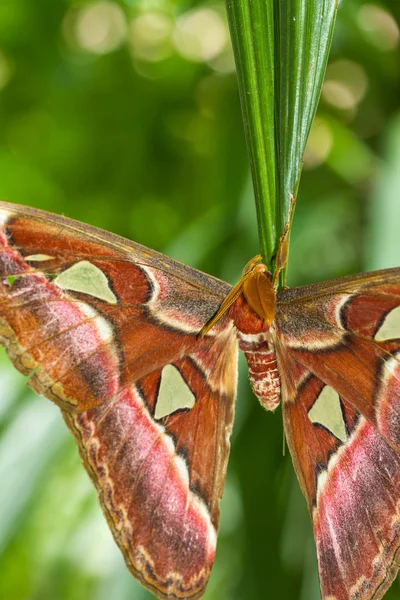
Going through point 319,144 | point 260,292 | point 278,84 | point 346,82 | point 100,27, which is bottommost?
point 260,292

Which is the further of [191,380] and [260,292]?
[191,380]

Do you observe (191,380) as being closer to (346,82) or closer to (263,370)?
(263,370)

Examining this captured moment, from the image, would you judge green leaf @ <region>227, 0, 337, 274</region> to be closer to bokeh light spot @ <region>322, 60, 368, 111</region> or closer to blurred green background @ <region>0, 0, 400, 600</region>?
blurred green background @ <region>0, 0, 400, 600</region>

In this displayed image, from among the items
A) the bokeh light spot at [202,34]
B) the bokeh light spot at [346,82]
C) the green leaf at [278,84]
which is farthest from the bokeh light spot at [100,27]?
the green leaf at [278,84]

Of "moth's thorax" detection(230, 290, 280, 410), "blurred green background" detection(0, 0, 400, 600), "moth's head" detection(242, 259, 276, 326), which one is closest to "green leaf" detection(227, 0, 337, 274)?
"moth's head" detection(242, 259, 276, 326)

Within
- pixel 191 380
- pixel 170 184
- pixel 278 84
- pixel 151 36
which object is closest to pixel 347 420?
pixel 191 380

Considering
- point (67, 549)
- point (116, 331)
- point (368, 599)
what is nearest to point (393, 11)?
point (116, 331)

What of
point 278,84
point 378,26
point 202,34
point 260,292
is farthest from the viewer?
point 202,34
